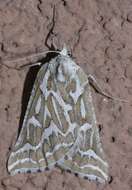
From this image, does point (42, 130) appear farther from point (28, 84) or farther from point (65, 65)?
point (65, 65)

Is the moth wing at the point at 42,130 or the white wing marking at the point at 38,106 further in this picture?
the white wing marking at the point at 38,106

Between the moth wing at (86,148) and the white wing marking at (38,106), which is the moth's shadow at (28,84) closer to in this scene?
the white wing marking at (38,106)

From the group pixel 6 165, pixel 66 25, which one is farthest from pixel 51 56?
pixel 6 165

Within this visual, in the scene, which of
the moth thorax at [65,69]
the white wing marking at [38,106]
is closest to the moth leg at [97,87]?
the moth thorax at [65,69]

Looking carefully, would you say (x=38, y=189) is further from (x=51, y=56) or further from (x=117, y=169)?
(x=51, y=56)

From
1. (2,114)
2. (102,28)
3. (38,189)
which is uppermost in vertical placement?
(102,28)

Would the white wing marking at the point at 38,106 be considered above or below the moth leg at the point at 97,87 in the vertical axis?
below

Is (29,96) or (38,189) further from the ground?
(29,96)

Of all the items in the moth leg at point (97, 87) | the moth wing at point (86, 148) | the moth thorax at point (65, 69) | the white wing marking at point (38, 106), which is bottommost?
the moth wing at point (86, 148)
